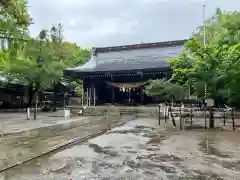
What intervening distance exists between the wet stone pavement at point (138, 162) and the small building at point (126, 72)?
69.0 ft

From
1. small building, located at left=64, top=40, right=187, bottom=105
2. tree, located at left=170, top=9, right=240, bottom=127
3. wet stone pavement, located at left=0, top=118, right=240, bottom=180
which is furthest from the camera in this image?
small building, located at left=64, top=40, right=187, bottom=105

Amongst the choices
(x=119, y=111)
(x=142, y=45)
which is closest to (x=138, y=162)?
(x=119, y=111)

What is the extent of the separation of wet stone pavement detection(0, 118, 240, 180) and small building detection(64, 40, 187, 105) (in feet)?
69.0

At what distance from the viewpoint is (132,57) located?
36.9m

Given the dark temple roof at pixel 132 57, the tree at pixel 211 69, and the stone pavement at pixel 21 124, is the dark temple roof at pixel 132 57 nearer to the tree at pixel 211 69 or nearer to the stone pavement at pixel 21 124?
the stone pavement at pixel 21 124

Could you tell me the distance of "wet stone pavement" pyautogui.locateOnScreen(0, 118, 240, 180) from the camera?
6062 millimetres

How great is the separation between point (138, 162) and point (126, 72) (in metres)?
25.3

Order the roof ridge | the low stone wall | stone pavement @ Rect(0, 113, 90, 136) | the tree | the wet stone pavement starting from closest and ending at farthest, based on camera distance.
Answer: the wet stone pavement → stone pavement @ Rect(0, 113, 90, 136) → the tree → the low stone wall → the roof ridge

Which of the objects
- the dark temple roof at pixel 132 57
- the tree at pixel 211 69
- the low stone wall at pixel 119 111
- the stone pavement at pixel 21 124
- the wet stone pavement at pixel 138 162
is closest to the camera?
the wet stone pavement at pixel 138 162

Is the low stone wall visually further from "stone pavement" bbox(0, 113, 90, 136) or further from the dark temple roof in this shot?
"stone pavement" bbox(0, 113, 90, 136)

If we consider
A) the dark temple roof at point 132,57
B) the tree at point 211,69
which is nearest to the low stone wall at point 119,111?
the dark temple roof at point 132,57

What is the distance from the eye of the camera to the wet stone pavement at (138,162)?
19.9 feet

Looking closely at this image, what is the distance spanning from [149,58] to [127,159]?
94.0ft

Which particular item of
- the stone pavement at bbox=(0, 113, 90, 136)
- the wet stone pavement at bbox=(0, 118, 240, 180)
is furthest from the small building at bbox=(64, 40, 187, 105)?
the wet stone pavement at bbox=(0, 118, 240, 180)
